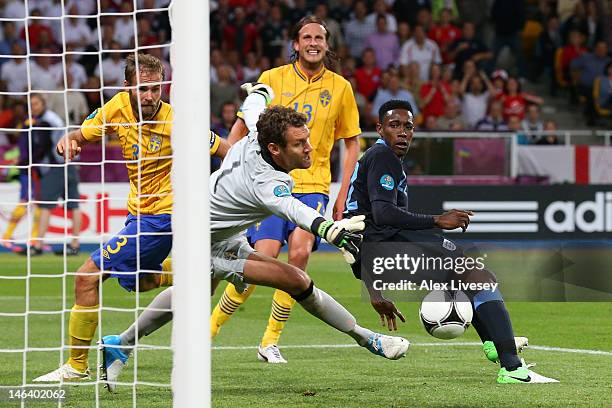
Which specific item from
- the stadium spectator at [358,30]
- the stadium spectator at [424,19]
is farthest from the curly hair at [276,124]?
the stadium spectator at [424,19]

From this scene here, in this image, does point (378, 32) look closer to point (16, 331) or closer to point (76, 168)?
point (76, 168)

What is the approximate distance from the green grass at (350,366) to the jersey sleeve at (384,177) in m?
1.10

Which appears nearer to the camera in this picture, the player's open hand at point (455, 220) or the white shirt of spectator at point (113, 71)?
the player's open hand at point (455, 220)

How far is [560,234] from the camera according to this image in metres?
15.9

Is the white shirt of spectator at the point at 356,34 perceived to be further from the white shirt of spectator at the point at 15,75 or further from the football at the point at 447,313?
the football at the point at 447,313

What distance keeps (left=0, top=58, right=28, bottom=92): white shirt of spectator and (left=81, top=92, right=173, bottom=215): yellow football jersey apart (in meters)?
12.1

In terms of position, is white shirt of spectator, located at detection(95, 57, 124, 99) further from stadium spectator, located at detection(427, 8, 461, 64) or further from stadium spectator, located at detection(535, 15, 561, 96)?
stadium spectator, located at detection(535, 15, 561, 96)

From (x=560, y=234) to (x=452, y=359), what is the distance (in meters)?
8.02

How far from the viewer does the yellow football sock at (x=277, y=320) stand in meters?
8.24

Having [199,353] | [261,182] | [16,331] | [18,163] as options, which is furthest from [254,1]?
[199,353]

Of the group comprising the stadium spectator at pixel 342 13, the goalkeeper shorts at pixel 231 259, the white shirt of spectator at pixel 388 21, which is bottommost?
the goalkeeper shorts at pixel 231 259

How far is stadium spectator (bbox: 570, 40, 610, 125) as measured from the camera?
2083cm

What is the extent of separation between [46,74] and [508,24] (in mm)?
8246

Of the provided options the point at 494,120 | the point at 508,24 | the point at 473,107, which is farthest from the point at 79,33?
the point at 508,24
